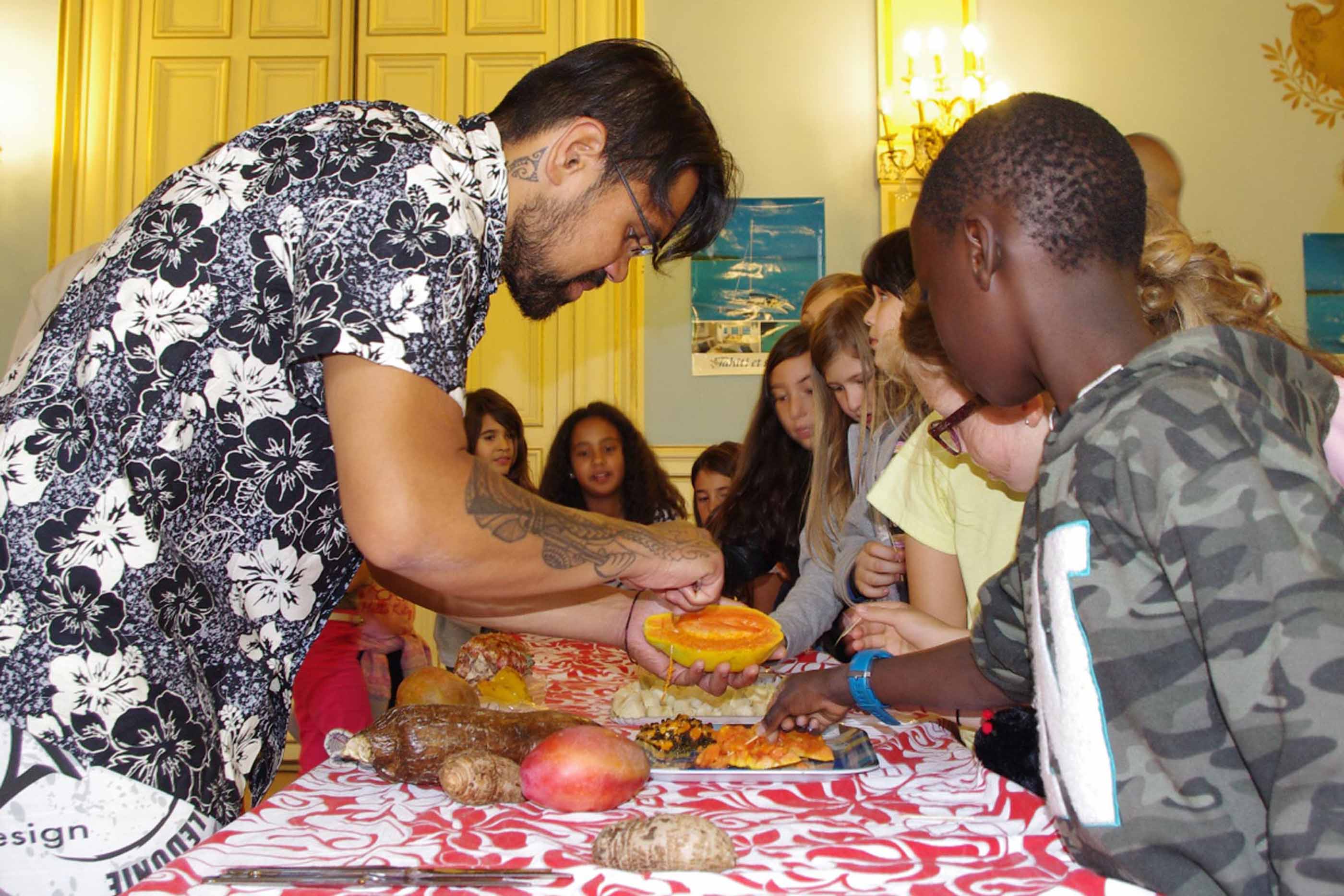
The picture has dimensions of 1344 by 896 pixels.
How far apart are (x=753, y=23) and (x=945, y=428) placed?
4.74 m

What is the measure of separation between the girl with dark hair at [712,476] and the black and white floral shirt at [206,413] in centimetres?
357

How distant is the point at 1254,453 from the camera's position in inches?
35.8

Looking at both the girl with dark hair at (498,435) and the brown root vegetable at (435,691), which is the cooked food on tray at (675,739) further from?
the girl with dark hair at (498,435)

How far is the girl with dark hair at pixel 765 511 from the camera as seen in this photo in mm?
3949

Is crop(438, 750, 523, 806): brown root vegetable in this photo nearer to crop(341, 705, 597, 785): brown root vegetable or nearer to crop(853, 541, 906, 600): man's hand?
crop(341, 705, 597, 785): brown root vegetable

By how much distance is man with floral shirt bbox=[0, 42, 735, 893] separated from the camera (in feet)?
3.90

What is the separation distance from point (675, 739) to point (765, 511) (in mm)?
2489

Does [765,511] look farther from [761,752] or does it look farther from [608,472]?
[761,752]

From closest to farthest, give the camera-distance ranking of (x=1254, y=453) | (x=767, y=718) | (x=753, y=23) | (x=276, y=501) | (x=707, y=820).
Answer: (x=1254, y=453), (x=707, y=820), (x=276, y=501), (x=767, y=718), (x=753, y=23)

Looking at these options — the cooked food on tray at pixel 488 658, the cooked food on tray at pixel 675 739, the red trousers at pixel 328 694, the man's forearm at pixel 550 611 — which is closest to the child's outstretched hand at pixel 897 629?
the man's forearm at pixel 550 611

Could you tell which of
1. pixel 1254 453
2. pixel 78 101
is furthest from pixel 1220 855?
pixel 78 101

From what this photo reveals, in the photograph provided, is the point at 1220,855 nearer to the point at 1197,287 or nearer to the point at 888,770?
the point at 888,770

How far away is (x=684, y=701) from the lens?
204 cm

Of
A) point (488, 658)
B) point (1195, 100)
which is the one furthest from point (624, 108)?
point (1195, 100)
